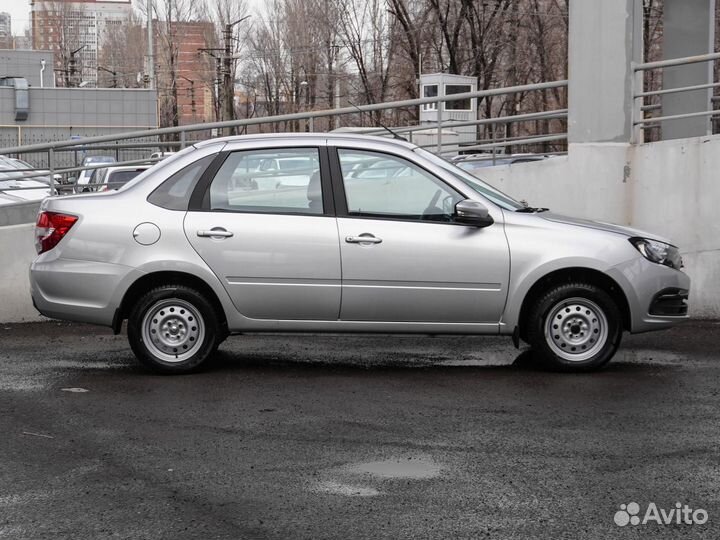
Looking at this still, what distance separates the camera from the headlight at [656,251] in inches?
319

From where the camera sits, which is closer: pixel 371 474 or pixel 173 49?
pixel 371 474

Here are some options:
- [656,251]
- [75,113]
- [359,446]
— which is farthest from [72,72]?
[359,446]

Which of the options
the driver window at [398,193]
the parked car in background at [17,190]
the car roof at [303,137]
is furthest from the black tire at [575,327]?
the parked car in background at [17,190]

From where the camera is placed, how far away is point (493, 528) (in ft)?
14.9

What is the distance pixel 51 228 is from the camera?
321 inches

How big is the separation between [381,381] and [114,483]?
2963mm

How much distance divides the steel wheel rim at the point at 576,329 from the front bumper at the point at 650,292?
0.81 ft

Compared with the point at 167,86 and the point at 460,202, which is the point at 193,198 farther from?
the point at 167,86

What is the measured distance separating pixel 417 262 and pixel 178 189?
184 centimetres

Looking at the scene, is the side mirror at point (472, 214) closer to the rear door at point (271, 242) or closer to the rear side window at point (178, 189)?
the rear door at point (271, 242)

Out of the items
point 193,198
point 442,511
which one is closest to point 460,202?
point 193,198

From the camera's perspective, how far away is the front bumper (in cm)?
801

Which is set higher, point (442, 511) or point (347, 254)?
point (347, 254)

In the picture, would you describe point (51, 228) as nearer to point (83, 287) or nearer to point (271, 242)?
point (83, 287)
